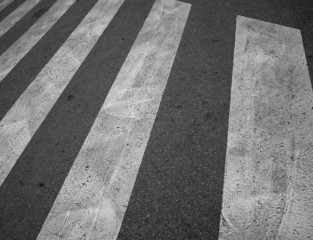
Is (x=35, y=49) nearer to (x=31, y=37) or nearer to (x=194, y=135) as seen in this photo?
(x=31, y=37)

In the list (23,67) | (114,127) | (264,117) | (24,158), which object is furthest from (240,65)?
(23,67)

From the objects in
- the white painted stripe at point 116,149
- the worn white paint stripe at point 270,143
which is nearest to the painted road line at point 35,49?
the white painted stripe at point 116,149

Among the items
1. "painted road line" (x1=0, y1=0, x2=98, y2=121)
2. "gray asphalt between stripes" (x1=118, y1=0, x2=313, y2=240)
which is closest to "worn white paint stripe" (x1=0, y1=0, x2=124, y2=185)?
"painted road line" (x1=0, y1=0, x2=98, y2=121)

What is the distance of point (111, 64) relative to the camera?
3859 millimetres

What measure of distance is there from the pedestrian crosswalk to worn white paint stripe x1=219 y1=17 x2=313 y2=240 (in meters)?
0.01

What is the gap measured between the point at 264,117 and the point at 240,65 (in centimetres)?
90

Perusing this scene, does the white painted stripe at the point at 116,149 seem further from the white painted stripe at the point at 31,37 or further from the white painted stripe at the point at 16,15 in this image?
the white painted stripe at the point at 16,15

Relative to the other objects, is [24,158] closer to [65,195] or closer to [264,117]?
[65,195]

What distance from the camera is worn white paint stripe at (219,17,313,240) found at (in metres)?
2.10

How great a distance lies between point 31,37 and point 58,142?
290 centimetres

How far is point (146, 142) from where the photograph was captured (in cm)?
283

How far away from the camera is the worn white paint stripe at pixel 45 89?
126 inches

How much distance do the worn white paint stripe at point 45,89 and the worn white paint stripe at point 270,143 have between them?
7.99ft

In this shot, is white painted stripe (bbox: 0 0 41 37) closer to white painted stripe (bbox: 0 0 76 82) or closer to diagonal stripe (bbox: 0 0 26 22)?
diagonal stripe (bbox: 0 0 26 22)
